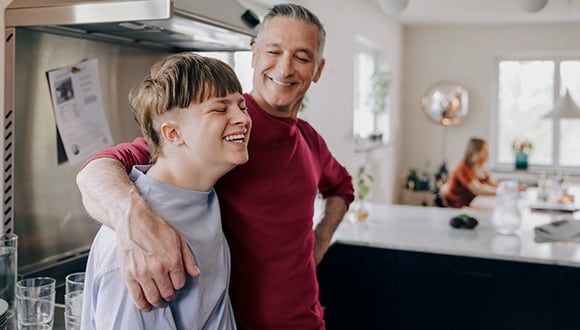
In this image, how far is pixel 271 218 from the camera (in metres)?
1.29

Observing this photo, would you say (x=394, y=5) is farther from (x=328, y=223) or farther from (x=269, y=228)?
(x=269, y=228)

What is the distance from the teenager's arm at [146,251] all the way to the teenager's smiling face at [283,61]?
1.59ft

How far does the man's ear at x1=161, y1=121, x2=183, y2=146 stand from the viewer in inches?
38.6

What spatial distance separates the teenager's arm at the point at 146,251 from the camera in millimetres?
870

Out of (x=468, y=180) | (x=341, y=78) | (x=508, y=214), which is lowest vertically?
(x=468, y=180)

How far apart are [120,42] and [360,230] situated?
161 cm

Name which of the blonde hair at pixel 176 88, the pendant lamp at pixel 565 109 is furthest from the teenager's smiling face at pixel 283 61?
Answer: the pendant lamp at pixel 565 109

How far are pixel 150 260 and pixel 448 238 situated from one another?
2152mm

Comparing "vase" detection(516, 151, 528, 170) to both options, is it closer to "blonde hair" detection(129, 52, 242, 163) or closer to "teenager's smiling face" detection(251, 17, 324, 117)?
"teenager's smiling face" detection(251, 17, 324, 117)

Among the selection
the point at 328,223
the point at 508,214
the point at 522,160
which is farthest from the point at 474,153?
the point at 328,223

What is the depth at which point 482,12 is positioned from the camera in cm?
673

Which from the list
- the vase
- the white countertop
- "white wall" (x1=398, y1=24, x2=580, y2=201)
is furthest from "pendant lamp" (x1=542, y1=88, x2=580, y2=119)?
the white countertop

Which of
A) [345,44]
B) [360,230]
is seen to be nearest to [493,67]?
[345,44]

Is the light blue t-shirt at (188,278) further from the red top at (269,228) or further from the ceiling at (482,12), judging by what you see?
the ceiling at (482,12)
